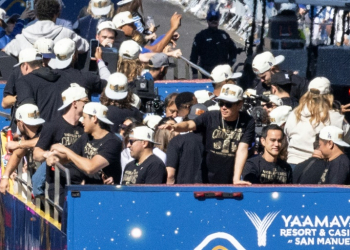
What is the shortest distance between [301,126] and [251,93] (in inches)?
57.4

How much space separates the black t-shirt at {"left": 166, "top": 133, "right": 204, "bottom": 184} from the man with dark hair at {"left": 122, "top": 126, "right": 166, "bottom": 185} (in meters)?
0.64

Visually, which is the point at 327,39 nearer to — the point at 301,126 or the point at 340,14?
the point at 340,14

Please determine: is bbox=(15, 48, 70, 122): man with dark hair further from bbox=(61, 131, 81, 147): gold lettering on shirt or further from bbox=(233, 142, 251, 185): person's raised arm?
bbox=(233, 142, 251, 185): person's raised arm

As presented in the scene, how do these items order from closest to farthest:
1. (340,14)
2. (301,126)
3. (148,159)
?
(148,159)
(301,126)
(340,14)

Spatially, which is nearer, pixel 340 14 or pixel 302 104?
pixel 302 104

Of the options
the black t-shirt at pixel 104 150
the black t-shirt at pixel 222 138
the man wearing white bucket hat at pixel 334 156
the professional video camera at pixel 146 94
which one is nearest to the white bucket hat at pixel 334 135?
the man wearing white bucket hat at pixel 334 156

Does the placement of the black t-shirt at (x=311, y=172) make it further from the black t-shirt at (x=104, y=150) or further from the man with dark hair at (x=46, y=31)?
the man with dark hair at (x=46, y=31)

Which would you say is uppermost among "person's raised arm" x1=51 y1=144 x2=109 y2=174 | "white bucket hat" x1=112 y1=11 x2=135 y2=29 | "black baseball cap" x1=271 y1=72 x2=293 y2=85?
"white bucket hat" x1=112 y1=11 x2=135 y2=29

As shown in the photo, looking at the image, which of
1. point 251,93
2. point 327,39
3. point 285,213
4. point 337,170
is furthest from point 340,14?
point 285,213

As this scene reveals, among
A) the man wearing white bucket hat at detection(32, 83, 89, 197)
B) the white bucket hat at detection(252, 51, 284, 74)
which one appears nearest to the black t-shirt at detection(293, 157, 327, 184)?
the man wearing white bucket hat at detection(32, 83, 89, 197)

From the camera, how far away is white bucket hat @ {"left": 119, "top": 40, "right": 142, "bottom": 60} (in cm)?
1271

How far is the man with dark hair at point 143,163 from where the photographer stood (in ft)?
32.8

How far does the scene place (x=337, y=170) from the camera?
33.6 ft

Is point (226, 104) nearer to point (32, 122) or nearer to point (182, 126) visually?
point (182, 126)
